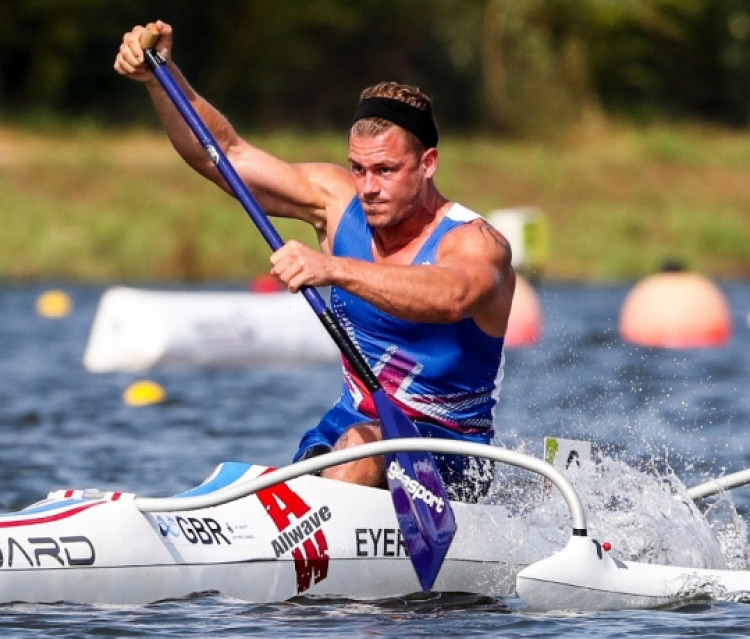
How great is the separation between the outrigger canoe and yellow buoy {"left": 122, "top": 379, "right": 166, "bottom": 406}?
619 cm

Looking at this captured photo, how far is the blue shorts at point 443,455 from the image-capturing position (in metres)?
5.91

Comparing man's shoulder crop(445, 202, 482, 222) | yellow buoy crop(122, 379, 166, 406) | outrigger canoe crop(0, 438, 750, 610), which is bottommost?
outrigger canoe crop(0, 438, 750, 610)

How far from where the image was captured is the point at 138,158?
25.8 meters

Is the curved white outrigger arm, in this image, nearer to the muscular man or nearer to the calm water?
the calm water

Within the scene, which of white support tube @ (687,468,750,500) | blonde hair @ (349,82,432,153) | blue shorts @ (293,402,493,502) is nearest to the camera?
blonde hair @ (349,82,432,153)

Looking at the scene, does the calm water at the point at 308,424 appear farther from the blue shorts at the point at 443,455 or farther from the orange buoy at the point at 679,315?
the blue shorts at the point at 443,455

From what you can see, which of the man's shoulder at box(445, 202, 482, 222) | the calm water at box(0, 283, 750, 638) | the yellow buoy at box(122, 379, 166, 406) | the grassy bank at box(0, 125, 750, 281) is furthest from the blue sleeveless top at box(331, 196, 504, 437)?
the grassy bank at box(0, 125, 750, 281)

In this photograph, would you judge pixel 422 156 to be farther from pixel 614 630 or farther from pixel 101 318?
pixel 101 318

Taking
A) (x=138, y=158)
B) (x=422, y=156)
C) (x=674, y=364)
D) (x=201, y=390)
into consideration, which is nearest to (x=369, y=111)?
(x=422, y=156)

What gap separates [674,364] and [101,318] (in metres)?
5.06

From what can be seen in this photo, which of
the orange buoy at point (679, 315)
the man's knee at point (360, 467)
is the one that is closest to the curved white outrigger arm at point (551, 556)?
the man's knee at point (360, 467)

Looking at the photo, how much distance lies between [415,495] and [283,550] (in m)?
0.48

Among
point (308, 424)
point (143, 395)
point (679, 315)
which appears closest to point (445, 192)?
point (679, 315)

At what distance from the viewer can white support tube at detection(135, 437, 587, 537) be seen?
5359 millimetres
